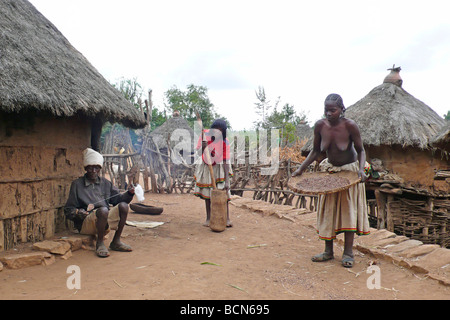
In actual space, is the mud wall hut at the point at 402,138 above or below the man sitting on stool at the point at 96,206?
above

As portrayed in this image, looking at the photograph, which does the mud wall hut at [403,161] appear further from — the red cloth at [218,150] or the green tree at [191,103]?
the green tree at [191,103]

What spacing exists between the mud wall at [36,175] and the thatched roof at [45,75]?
0.37m

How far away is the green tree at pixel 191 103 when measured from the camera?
25109 millimetres

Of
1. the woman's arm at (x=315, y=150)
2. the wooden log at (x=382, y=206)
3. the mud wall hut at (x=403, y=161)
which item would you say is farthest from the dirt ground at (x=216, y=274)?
the wooden log at (x=382, y=206)

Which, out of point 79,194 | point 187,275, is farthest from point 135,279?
point 79,194

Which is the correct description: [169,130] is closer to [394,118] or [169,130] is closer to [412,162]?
[394,118]

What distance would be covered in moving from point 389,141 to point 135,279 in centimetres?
642

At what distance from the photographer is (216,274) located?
10.3 ft

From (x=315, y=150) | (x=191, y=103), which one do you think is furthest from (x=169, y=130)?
(x=315, y=150)
